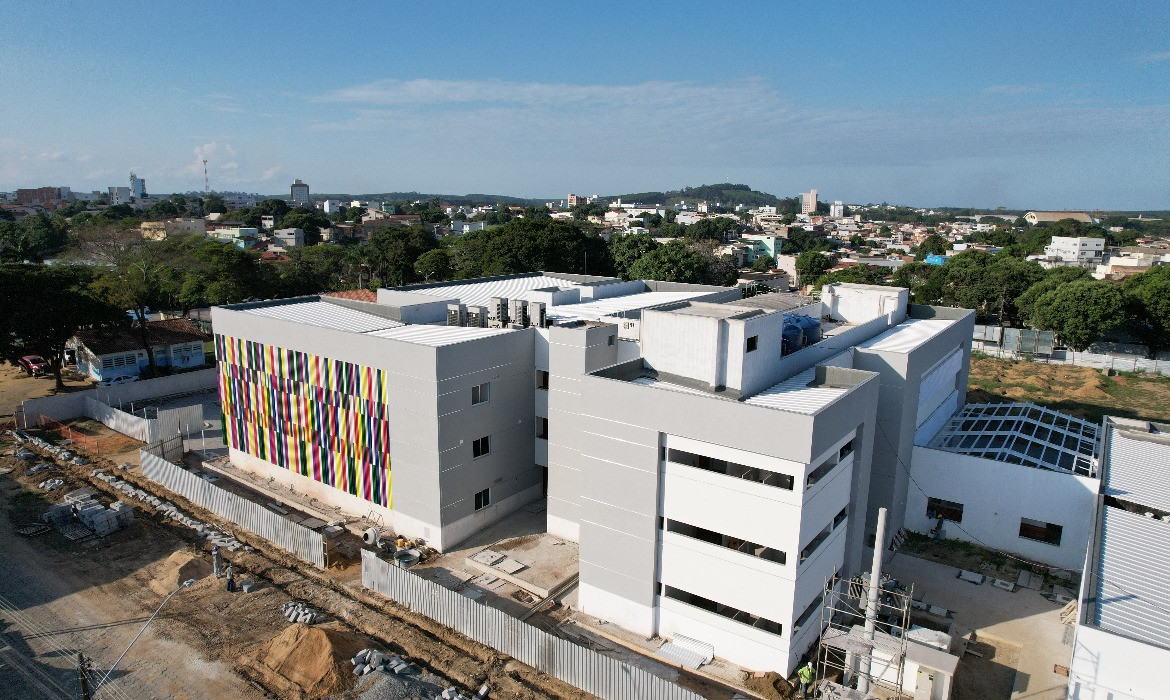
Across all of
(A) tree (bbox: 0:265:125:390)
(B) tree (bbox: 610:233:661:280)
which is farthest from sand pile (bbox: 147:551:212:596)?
(B) tree (bbox: 610:233:661:280)

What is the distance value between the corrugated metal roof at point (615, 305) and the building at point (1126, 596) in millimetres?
18716

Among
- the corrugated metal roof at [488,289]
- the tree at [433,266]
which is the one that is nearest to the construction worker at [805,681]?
the corrugated metal roof at [488,289]

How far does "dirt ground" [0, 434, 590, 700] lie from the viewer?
20.1 meters

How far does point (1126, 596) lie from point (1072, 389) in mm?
46357

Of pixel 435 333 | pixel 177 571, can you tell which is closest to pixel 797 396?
pixel 435 333

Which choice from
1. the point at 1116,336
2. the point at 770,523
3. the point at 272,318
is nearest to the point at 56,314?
the point at 272,318

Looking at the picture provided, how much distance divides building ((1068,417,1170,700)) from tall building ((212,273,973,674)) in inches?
262

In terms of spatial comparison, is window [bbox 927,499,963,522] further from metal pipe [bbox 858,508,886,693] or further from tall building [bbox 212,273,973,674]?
metal pipe [bbox 858,508,886,693]

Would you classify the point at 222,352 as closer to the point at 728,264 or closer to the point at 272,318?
the point at 272,318

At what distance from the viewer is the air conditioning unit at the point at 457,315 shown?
3388 cm

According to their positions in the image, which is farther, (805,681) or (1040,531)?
(1040,531)

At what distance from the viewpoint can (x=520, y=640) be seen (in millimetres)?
20922

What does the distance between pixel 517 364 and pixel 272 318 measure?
12.1 metres

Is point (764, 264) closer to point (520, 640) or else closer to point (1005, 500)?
point (1005, 500)
